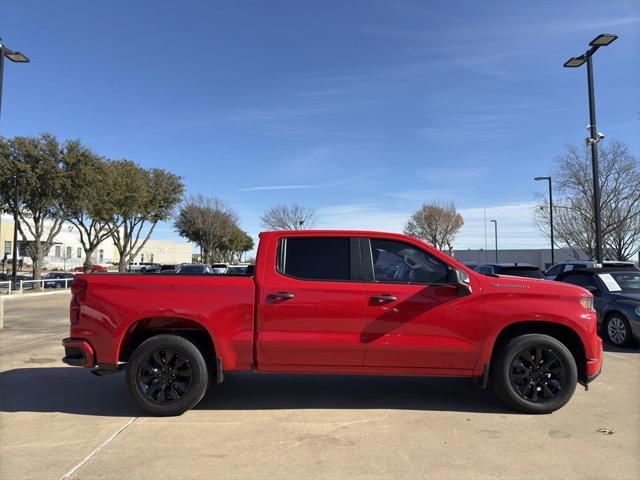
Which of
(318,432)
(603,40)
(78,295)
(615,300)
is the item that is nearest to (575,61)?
(603,40)

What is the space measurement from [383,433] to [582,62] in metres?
13.8

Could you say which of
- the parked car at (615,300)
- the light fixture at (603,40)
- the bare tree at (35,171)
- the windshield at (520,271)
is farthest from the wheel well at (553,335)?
the bare tree at (35,171)

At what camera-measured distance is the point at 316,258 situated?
5.44 meters

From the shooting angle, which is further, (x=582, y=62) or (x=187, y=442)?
(x=582, y=62)

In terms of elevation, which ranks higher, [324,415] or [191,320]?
[191,320]

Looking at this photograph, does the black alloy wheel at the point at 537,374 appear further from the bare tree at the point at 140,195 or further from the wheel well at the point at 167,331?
the bare tree at the point at 140,195

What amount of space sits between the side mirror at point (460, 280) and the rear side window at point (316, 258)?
1068 millimetres

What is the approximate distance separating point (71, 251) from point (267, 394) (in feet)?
265

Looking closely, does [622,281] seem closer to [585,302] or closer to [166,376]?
[585,302]

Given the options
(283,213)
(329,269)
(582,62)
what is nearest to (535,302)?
(329,269)

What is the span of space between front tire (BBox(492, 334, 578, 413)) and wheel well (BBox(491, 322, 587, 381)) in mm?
108

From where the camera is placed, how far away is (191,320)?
5.27 m

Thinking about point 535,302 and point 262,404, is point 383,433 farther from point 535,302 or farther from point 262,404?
point 535,302

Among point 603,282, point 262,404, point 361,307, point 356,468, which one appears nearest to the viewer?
point 356,468
